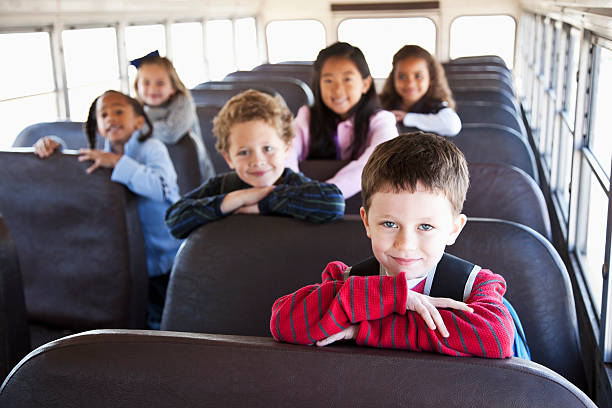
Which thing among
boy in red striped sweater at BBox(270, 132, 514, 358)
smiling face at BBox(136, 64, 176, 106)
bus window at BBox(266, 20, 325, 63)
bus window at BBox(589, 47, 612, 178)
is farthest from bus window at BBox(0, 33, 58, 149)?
bus window at BBox(266, 20, 325, 63)

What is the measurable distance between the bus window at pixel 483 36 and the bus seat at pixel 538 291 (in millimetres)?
8680

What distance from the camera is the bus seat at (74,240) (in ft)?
7.81

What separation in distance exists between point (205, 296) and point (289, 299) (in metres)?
0.66

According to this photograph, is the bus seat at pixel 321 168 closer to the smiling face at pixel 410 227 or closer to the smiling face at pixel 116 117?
the smiling face at pixel 116 117

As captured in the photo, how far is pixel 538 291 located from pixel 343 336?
697 mm

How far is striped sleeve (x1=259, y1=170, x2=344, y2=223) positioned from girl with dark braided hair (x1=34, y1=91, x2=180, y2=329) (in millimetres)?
676

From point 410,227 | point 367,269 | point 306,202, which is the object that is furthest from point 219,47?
point 410,227

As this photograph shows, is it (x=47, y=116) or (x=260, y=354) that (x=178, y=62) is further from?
(x=260, y=354)

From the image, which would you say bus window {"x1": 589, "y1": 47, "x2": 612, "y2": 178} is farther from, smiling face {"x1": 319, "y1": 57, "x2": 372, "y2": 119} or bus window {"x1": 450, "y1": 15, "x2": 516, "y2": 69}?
bus window {"x1": 450, "y1": 15, "x2": 516, "y2": 69}

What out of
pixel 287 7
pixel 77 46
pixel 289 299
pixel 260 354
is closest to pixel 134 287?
pixel 289 299

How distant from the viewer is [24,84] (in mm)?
3932

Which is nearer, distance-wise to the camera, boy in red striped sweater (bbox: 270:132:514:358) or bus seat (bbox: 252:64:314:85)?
boy in red striped sweater (bbox: 270:132:514:358)

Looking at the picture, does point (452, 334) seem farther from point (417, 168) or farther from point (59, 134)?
point (59, 134)

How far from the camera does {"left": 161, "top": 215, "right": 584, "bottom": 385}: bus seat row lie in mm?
1599
